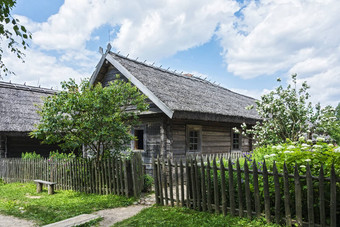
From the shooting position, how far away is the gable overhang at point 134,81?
9538mm

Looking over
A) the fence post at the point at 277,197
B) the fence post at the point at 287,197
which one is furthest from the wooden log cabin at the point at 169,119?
the fence post at the point at 287,197

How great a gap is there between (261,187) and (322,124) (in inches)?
249

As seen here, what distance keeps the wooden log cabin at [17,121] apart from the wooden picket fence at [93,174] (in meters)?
3.85

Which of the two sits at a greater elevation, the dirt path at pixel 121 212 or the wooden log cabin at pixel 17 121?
the wooden log cabin at pixel 17 121

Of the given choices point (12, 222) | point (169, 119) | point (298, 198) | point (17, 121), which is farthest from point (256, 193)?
point (17, 121)

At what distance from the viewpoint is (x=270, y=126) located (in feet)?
35.2

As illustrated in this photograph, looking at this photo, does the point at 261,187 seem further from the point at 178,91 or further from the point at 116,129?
the point at 178,91

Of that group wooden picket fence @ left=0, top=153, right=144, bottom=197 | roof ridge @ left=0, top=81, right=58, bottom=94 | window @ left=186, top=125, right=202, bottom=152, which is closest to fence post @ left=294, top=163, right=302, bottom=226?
wooden picket fence @ left=0, top=153, right=144, bottom=197

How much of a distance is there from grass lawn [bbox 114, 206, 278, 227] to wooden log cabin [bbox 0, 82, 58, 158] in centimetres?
1107

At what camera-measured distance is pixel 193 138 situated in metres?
12.0

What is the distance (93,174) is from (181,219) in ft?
14.1

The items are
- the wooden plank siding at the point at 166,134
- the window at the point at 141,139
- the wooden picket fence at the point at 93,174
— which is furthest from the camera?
the window at the point at 141,139

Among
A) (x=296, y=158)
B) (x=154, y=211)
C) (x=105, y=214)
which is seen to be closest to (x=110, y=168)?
(x=105, y=214)

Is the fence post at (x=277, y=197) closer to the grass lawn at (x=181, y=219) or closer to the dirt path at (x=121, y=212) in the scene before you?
the grass lawn at (x=181, y=219)
